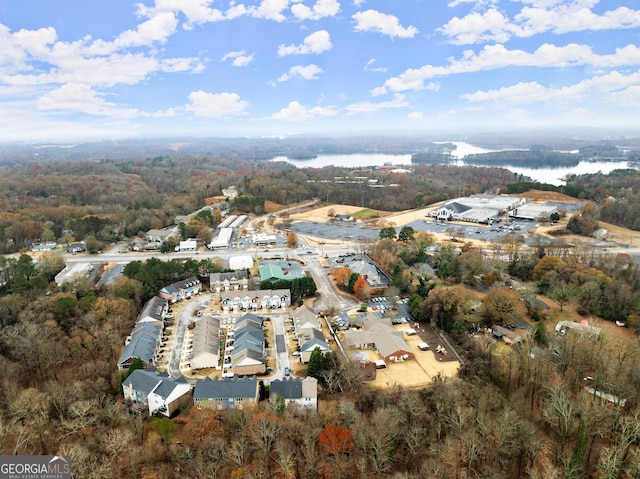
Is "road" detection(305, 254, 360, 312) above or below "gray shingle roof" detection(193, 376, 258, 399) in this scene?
below

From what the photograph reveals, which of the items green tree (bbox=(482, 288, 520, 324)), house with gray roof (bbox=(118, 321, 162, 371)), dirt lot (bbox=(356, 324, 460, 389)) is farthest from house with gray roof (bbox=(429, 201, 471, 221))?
house with gray roof (bbox=(118, 321, 162, 371))

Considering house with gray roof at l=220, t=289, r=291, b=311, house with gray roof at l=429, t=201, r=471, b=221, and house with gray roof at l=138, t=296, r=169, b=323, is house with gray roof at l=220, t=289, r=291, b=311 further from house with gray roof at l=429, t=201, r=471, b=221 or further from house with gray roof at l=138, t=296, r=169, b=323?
house with gray roof at l=429, t=201, r=471, b=221

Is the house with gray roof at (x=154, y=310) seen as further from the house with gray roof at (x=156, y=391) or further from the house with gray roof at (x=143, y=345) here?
the house with gray roof at (x=156, y=391)

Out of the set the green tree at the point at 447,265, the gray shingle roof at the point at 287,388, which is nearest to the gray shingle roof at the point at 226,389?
the gray shingle roof at the point at 287,388

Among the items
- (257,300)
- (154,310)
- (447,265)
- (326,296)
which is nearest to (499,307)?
(447,265)

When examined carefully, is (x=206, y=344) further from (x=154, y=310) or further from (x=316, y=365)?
(x=316, y=365)

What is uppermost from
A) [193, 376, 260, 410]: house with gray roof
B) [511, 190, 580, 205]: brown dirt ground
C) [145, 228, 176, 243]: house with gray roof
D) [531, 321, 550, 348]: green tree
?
[511, 190, 580, 205]: brown dirt ground

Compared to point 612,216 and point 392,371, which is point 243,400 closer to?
point 392,371
